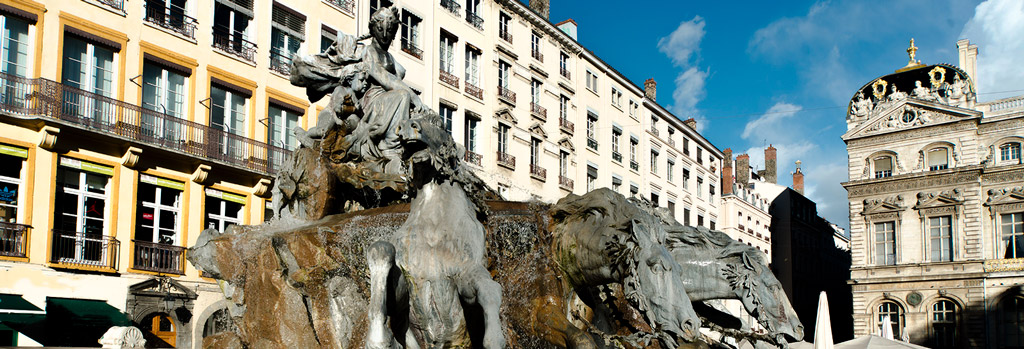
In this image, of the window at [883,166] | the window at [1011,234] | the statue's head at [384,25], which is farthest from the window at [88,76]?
the window at [1011,234]

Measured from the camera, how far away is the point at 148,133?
2516 cm

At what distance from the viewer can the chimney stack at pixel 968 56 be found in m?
55.4

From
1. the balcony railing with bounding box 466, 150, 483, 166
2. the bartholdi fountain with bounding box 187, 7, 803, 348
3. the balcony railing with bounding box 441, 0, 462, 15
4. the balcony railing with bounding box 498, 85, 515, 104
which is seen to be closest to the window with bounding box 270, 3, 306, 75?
the balcony railing with bounding box 441, 0, 462, 15

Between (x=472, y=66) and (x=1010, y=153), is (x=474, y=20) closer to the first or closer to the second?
(x=472, y=66)

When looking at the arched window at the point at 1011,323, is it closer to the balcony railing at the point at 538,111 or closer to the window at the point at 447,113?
the balcony railing at the point at 538,111

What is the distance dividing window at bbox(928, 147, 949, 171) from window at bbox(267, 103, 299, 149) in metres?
39.8

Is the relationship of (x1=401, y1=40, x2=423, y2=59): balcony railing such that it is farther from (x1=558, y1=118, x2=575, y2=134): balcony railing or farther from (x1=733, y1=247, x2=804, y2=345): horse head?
(x1=733, y1=247, x2=804, y2=345): horse head

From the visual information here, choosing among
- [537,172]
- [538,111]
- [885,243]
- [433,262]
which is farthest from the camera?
[885,243]

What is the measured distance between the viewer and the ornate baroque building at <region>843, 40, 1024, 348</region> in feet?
160

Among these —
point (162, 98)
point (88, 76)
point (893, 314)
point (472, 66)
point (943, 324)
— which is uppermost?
point (472, 66)

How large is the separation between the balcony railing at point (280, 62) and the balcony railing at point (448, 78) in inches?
297

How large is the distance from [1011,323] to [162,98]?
45461 mm

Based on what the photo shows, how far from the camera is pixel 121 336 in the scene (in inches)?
443

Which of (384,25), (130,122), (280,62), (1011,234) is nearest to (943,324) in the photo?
(1011,234)
